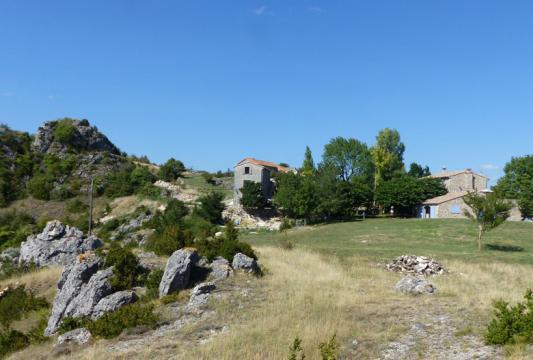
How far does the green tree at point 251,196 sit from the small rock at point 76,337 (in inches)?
1942

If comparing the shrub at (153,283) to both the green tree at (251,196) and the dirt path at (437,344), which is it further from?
the green tree at (251,196)

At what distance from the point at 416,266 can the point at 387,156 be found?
61391 millimetres

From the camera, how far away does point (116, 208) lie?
2714 inches

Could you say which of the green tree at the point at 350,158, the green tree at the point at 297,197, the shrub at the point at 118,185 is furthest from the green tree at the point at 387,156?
the shrub at the point at 118,185

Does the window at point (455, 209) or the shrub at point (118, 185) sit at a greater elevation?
the shrub at point (118, 185)

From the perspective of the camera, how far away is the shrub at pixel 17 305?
2131 centimetres

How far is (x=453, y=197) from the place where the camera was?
2569 inches

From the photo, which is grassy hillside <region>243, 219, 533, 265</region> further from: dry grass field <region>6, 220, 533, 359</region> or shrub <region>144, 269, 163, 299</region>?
shrub <region>144, 269, 163, 299</region>

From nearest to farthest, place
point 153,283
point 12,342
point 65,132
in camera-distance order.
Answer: point 12,342
point 153,283
point 65,132

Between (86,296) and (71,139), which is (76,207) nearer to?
(71,139)

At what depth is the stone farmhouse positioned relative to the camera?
64500 mm

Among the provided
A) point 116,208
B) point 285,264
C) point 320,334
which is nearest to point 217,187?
point 116,208

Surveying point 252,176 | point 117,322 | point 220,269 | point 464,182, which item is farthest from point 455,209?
point 117,322

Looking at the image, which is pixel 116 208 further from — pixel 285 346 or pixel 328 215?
pixel 285 346
